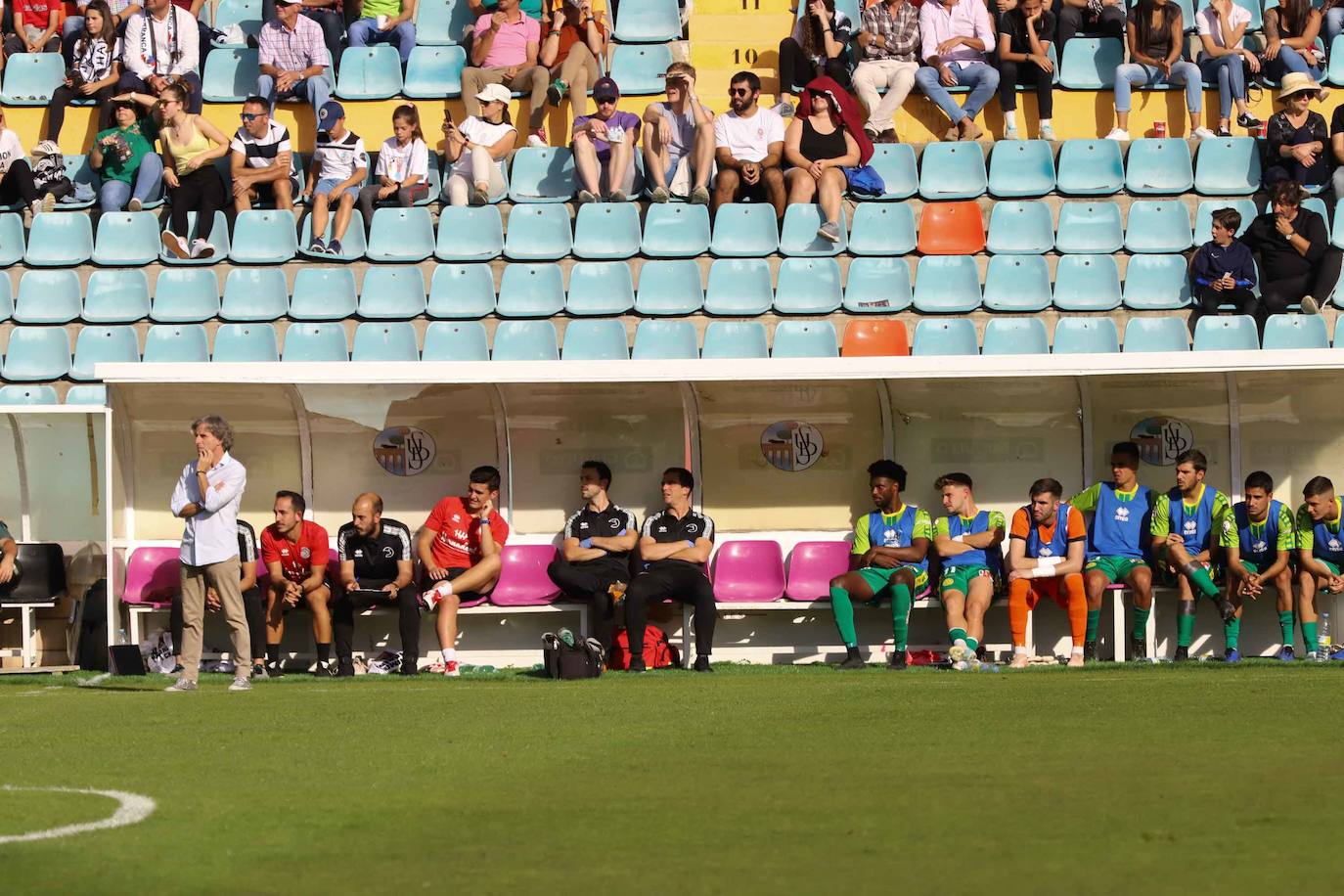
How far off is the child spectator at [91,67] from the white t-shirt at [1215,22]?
1053 cm

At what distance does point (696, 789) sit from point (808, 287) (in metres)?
9.46

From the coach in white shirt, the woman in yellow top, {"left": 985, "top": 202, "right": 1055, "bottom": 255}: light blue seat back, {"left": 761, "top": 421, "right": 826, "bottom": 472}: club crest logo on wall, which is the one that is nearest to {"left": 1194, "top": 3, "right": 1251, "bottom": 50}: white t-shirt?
{"left": 985, "top": 202, "right": 1055, "bottom": 255}: light blue seat back

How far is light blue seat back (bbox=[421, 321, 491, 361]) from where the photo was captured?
1606 centimetres

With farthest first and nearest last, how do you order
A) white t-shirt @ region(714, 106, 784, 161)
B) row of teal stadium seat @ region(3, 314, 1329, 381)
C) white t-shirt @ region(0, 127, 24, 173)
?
white t-shirt @ region(0, 127, 24, 173)
white t-shirt @ region(714, 106, 784, 161)
row of teal stadium seat @ region(3, 314, 1329, 381)

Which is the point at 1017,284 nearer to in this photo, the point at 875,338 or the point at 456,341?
the point at 875,338

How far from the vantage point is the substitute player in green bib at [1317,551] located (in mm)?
13195

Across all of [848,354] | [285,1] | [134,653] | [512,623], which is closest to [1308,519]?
[848,354]

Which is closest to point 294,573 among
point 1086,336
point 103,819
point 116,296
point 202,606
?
point 202,606

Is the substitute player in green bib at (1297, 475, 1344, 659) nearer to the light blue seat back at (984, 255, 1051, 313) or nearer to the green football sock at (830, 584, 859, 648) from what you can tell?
the green football sock at (830, 584, 859, 648)

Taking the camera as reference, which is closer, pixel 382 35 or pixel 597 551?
pixel 597 551

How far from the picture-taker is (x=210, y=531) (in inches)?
462

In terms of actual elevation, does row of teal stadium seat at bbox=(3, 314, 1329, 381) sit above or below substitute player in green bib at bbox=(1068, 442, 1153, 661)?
above

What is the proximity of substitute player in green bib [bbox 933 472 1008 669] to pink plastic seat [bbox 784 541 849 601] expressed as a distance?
81cm

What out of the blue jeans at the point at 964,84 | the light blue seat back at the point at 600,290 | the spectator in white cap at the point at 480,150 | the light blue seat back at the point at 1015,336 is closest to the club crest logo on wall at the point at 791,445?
the light blue seat back at the point at 1015,336
